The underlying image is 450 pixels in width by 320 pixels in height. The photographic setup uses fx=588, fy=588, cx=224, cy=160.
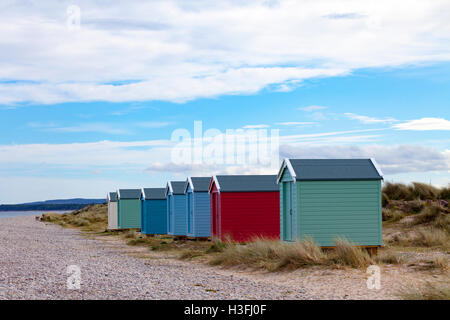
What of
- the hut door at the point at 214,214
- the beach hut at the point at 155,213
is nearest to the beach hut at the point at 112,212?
the beach hut at the point at 155,213

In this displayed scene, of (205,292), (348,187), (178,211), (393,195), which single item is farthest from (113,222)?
(205,292)

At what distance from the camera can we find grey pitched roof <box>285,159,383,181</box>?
1628 centimetres

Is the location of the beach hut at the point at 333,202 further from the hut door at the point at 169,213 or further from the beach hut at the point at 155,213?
the beach hut at the point at 155,213

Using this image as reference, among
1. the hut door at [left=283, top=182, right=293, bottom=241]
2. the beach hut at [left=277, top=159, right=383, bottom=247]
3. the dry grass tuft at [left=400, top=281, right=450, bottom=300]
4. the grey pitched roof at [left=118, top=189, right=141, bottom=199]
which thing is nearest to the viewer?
the dry grass tuft at [left=400, top=281, right=450, bottom=300]

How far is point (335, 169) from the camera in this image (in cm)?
1661

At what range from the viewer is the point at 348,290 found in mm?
11031

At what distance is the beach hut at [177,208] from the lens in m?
27.7

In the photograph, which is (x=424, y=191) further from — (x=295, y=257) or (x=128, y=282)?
(x=128, y=282)

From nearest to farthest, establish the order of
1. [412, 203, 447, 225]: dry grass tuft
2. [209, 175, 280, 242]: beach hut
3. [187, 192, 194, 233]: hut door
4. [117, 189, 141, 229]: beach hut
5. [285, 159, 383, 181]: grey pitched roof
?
[285, 159, 383, 181]: grey pitched roof, [209, 175, 280, 242]: beach hut, [412, 203, 447, 225]: dry grass tuft, [187, 192, 194, 233]: hut door, [117, 189, 141, 229]: beach hut

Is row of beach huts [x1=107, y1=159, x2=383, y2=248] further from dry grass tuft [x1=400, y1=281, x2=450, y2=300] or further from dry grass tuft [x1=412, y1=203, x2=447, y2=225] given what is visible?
dry grass tuft [x1=412, y1=203, x2=447, y2=225]

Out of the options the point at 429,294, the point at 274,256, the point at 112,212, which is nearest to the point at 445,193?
the point at 274,256

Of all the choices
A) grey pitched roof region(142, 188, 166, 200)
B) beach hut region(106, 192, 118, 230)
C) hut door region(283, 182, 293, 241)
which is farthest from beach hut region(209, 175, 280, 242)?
beach hut region(106, 192, 118, 230)

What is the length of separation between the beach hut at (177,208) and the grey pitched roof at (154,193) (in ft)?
10.7
